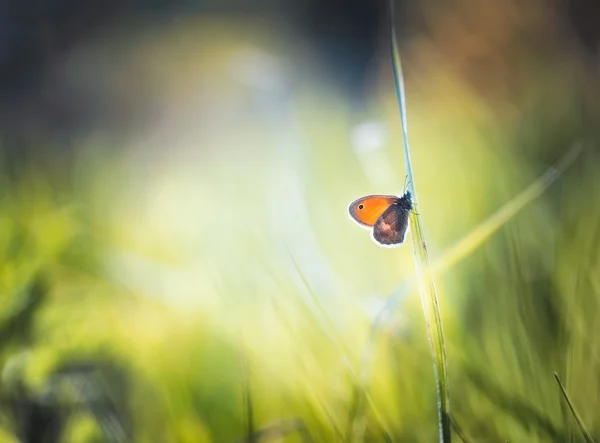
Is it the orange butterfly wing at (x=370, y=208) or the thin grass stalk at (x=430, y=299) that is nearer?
the thin grass stalk at (x=430, y=299)

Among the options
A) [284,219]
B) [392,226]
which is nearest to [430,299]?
[392,226]

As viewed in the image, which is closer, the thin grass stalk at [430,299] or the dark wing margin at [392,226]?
the thin grass stalk at [430,299]

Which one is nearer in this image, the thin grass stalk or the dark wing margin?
the thin grass stalk

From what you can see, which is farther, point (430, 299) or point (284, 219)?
point (284, 219)

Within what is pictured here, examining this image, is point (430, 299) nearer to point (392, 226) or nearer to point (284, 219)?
point (392, 226)
